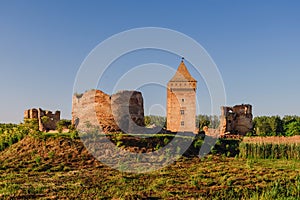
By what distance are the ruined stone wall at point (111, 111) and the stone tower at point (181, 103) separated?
20.7 metres

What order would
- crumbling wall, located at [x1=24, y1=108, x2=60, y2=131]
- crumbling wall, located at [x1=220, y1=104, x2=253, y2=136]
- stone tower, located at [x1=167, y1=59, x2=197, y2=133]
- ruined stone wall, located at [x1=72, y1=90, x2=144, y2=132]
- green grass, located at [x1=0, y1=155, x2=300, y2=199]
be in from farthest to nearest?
crumbling wall, located at [x1=220, y1=104, x2=253, y2=136], stone tower, located at [x1=167, y1=59, x2=197, y2=133], crumbling wall, located at [x1=24, y1=108, x2=60, y2=131], ruined stone wall, located at [x1=72, y1=90, x2=144, y2=132], green grass, located at [x1=0, y1=155, x2=300, y2=199]

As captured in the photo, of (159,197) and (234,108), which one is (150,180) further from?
(234,108)

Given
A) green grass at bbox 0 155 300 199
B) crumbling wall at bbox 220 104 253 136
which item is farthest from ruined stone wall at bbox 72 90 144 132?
crumbling wall at bbox 220 104 253 136

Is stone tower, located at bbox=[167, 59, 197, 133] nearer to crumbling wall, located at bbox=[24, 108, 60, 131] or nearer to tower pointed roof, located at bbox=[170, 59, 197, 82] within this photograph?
tower pointed roof, located at bbox=[170, 59, 197, 82]

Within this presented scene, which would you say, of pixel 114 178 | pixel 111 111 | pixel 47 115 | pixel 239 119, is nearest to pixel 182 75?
pixel 239 119

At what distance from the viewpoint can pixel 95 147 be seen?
17.5 metres

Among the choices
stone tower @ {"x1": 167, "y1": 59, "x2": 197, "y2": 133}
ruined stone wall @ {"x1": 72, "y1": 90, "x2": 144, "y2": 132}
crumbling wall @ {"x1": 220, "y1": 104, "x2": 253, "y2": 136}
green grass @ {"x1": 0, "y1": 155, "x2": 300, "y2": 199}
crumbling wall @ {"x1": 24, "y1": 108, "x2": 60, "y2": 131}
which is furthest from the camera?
crumbling wall @ {"x1": 220, "y1": 104, "x2": 253, "y2": 136}

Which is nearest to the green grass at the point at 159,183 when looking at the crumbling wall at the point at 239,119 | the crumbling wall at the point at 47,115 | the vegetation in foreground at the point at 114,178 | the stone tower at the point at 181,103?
the vegetation in foreground at the point at 114,178

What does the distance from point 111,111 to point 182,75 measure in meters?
23.3

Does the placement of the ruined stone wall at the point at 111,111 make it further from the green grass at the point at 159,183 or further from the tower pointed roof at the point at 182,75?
the tower pointed roof at the point at 182,75

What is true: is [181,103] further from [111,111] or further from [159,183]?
[159,183]

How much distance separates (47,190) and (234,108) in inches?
1463

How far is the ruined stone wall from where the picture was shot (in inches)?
811

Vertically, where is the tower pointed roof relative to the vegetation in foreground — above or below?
above
